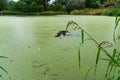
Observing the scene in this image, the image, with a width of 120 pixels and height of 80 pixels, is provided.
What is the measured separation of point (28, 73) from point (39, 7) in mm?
9406

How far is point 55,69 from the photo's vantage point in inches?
54.8

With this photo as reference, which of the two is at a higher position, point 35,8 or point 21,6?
point 21,6

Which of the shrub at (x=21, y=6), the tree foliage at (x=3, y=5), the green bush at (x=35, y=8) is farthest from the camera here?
the tree foliage at (x=3, y=5)

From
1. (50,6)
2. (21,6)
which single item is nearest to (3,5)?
(21,6)

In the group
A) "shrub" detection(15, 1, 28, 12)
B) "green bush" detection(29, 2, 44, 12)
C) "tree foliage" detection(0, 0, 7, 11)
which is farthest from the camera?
"tree foliage" detection(0, 0, 7, 11)

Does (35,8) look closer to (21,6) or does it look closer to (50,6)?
(21,6)

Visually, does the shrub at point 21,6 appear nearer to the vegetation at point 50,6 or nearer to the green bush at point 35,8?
the vegetation at point 50,6

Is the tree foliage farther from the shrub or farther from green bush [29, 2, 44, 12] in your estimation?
green bush [29, 2, 44, 12]

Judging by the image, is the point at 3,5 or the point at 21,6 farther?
the point at 3,5

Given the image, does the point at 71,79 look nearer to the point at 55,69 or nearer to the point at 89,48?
the point at 55,69

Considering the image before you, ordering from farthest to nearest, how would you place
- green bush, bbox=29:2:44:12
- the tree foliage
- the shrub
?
the tree foliage → green bush, bbox=29:2:44:12 → the shrub

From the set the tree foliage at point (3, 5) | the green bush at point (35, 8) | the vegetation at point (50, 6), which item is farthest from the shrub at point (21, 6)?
the tree foliage at point (3, 5)

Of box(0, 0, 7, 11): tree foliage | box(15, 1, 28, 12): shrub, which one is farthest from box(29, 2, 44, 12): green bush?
box(0, 0, 7, 11): tree foliage

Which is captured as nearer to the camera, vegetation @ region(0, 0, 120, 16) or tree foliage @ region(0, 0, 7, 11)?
vegetation @ region(0, 0, 120, 16)
